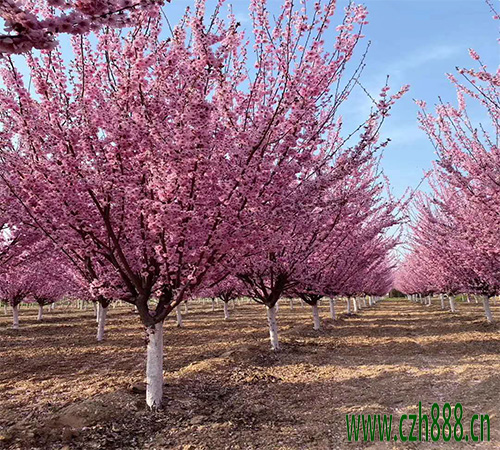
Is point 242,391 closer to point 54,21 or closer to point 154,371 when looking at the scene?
point 154,371

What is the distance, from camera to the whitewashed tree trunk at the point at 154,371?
6.66 meters

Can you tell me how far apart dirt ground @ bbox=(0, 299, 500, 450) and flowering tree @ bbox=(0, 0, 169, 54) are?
5.15 meters

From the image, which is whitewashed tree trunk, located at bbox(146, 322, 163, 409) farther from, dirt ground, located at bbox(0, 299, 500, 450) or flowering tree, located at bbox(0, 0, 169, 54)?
flowering tree, located at bbox(0, 0, 169, 54)

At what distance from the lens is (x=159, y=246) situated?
6117mm

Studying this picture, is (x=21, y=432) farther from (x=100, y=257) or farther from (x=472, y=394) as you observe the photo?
(x=472, y=394)

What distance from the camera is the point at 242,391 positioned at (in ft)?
26.1

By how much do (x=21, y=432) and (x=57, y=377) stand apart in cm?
470

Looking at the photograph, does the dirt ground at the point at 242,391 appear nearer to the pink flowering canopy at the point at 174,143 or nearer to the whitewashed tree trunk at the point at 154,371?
the whitewashed tree trunk at the point at 154,371

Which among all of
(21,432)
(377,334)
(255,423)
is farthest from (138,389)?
(377,334)

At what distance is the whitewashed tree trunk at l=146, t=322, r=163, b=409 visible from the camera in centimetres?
666

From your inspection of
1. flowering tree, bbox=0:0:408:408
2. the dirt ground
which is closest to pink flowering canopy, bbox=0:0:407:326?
flowering tree, bbox=0:0:408:408

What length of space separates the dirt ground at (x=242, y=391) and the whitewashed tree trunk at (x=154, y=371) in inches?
10.5

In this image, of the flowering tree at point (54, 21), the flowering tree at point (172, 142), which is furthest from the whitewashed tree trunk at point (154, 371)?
the flowering tree at point (54, 21)

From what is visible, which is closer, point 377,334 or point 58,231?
point 58,231
